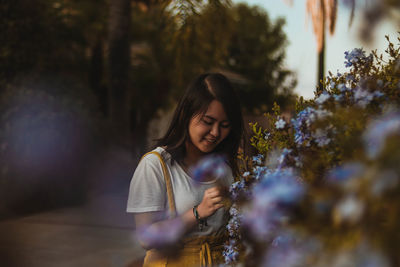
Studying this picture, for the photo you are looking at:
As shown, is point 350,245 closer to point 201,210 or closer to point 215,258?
point 201,210

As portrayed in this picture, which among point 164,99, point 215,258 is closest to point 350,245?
point 215,258

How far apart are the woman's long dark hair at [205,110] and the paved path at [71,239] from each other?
308cm

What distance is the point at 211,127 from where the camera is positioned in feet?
6.20

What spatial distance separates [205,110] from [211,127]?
8 centimetres

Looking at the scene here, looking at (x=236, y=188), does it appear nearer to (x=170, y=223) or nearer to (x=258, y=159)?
(x=258, y=159)

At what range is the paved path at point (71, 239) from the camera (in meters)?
4.84

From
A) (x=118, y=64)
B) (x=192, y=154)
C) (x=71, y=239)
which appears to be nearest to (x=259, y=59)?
(x=118, y=64)

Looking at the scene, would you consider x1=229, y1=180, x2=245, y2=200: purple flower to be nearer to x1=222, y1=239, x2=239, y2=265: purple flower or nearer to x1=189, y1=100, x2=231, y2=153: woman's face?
x1=222, y1=239, x2=239, y2=265: purple flower

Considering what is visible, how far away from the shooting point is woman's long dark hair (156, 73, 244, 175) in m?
1.94

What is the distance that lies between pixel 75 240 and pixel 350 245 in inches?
208

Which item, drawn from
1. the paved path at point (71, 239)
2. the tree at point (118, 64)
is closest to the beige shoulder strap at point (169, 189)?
the paved path at point (71, 239)

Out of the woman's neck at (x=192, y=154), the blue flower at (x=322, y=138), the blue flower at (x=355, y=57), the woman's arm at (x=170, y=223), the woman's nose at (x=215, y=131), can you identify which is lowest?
the woman's arm at (x=170, y=223)

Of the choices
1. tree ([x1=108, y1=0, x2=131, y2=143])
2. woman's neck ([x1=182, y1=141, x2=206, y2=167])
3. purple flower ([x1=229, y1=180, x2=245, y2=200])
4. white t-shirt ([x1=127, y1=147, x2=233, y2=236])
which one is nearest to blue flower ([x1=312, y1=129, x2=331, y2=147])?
purple flower ([x1=229, y1=180, x2=245, y2=200])

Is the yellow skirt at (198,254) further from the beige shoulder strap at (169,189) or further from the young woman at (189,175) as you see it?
the beige shoulder strap at (169,189)
